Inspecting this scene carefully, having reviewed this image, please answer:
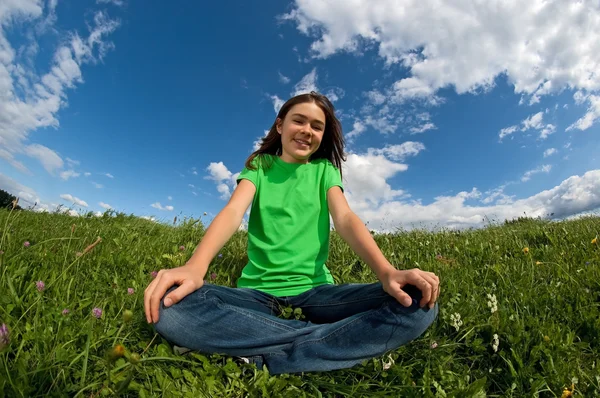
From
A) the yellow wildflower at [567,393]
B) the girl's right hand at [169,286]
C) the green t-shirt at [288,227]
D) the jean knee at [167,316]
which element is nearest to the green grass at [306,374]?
the yellow wildflower at [567,393]

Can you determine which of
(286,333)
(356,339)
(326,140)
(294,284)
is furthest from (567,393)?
(326,140)

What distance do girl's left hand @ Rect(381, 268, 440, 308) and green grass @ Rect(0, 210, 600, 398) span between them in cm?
49

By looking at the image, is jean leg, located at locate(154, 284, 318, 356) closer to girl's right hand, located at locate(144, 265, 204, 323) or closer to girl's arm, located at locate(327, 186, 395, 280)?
girl's right hand, located at locate(144, 265, 204, 323)

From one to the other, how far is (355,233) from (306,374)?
1127mm

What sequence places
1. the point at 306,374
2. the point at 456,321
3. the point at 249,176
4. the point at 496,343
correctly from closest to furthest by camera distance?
the point at 306,374 → the point at 496,343 → the point at 456,321 → the point at 249,176

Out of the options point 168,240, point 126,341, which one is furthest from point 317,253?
point 168,240

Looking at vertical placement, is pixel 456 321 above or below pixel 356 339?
above

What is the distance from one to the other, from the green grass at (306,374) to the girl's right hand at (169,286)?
0.30m

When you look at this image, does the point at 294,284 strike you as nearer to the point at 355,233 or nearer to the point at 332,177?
the point at 355,233

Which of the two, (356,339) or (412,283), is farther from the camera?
(356,339)

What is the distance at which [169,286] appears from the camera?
7.93ft

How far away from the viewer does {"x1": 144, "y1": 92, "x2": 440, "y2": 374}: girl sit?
8.40 feet

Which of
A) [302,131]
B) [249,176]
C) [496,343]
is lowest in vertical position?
[496,343]

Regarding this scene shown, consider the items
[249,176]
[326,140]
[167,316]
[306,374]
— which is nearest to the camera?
[167,316]
